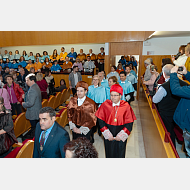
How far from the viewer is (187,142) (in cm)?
221

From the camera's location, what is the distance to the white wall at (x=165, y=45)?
8.15 meters

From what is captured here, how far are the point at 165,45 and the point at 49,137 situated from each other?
27.0 feet

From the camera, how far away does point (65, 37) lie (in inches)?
380

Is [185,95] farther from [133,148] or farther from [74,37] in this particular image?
[74,37]

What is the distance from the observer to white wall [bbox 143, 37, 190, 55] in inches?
321

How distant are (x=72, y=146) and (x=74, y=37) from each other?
355 inches

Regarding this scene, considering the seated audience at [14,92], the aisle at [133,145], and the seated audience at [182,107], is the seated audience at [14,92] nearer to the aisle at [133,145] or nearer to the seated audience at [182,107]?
the aisle at [133,145]

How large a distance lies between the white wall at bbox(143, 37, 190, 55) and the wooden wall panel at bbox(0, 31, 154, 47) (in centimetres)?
65

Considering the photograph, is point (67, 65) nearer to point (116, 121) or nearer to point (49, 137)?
point (116, 121)

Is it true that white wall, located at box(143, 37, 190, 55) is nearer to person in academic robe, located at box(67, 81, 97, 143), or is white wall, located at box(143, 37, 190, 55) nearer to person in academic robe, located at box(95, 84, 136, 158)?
person in academic robe, located at box(67, 81, 97, 143)

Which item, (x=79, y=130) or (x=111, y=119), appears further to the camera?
(x=79, y=130)

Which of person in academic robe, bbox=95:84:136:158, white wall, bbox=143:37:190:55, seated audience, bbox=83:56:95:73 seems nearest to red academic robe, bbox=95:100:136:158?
person in academic robe, bbox=95:84:136:158

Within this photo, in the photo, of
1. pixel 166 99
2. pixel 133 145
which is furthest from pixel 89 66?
pixel 166 99

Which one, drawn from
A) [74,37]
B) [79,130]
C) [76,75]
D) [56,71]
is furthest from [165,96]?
[56,71]
